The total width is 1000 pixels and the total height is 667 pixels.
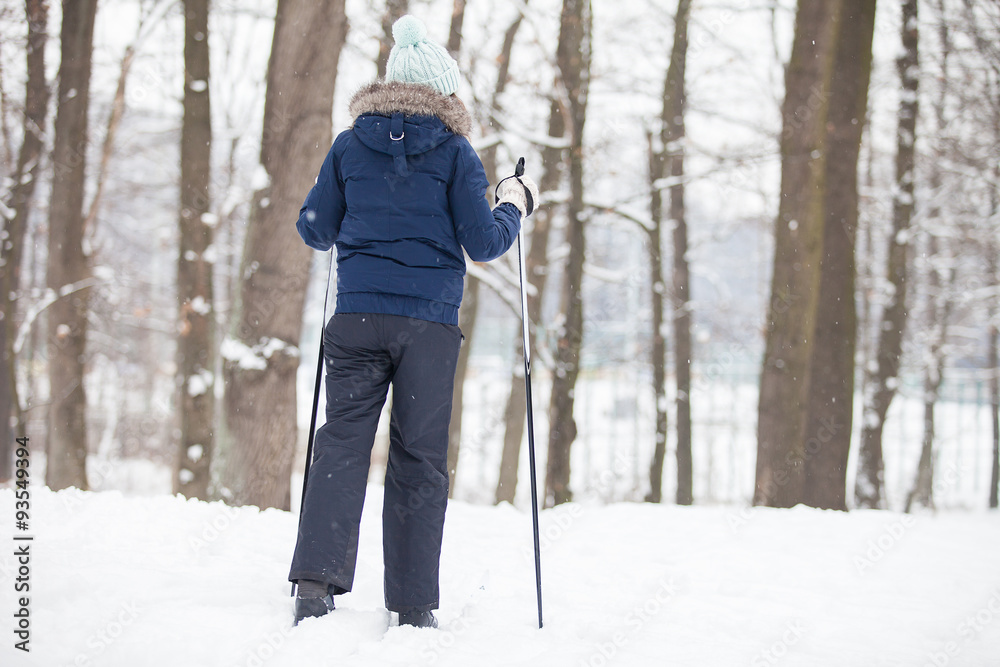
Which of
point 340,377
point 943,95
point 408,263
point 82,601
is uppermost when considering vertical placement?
point 943,95

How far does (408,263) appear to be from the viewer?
92.6 inches

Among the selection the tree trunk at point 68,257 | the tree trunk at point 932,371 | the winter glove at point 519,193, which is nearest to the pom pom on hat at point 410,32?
the winter glove at point 519,193

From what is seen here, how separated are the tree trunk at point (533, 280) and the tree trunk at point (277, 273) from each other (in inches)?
162

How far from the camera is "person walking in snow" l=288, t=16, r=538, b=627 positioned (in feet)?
7.67

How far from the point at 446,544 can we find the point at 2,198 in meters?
8.73

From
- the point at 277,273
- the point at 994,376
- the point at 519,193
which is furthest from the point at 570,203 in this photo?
the point at 994,376

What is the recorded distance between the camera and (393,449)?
240cm

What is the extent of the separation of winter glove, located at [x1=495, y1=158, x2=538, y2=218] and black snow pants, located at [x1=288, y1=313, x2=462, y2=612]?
538 mm

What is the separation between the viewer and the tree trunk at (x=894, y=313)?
31.0ft

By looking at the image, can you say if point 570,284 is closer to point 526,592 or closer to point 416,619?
point 526,592

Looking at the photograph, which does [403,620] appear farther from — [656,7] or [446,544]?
[656,7]

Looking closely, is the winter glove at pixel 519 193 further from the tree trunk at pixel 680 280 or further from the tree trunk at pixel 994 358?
the tree trunk at pixel 994 358

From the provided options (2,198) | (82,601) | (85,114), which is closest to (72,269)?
(85,114)

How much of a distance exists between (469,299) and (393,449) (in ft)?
26.7
